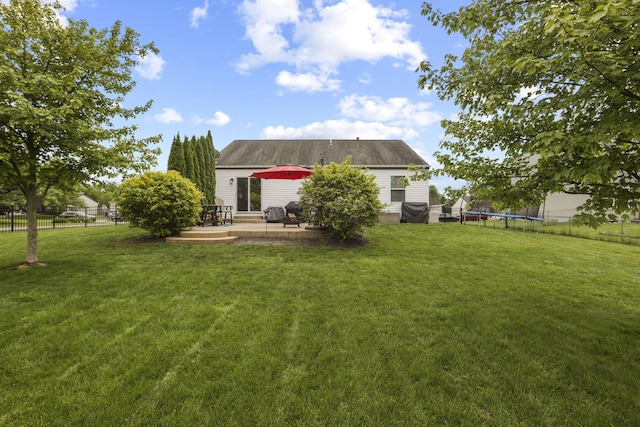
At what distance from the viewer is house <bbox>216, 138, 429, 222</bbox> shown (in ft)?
53.0

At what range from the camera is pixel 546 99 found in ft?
9.56

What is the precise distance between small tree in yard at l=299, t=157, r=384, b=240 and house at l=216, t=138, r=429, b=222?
7602mm

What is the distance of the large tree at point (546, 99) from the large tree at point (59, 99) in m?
6.10

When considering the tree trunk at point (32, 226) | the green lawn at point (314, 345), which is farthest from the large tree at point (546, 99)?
the tree trunk at point (32, 226)

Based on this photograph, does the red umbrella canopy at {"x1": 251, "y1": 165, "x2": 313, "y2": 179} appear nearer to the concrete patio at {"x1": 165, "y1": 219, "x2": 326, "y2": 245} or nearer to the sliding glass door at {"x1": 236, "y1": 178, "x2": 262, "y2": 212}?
the concrete patio at {"x1": 165, "y1": 219, "x2": 326, "y2": 245}

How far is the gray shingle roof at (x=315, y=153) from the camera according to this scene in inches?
656

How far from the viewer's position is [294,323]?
11.5 feet

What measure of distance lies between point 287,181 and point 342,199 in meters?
9.04

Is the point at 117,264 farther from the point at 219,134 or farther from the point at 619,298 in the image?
the point at 219,134

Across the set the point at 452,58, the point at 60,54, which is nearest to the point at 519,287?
the point at 452,58

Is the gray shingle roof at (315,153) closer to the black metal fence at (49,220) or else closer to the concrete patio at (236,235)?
the black metal fence at (49,220)

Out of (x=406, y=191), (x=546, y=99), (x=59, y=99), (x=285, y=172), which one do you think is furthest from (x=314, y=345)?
(x=406, y=191)

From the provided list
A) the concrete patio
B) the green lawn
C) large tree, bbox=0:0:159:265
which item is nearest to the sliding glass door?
the concrete patio

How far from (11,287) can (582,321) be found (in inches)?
335
